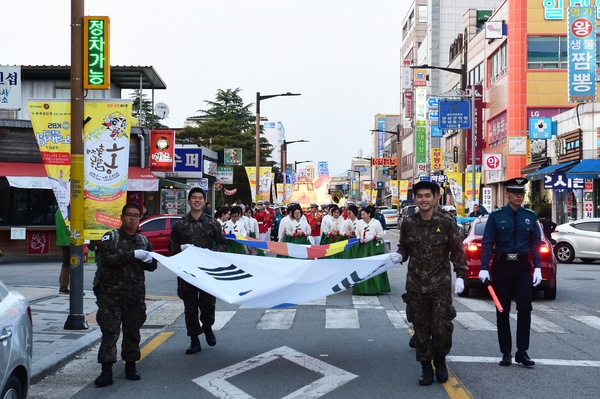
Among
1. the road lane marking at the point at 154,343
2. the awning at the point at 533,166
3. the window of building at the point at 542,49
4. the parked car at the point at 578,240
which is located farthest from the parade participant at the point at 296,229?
the window of building at the point at 542,49

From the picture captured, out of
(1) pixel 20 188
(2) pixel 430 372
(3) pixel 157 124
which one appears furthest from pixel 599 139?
(3) pixel 157 124

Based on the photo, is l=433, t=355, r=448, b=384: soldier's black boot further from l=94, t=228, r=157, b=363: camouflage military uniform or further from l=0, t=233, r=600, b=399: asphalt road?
l=94, t=228, r=157, b=363: camouflage military uniform

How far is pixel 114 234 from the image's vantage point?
802 centimetres

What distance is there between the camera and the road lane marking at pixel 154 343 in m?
9.65

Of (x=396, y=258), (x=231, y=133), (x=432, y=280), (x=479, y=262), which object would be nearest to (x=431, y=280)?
(x=432, y=280)

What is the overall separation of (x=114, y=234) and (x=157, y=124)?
72186 millimetres

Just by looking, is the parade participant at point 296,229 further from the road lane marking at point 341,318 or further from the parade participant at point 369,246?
the road lane marking at point 341,318

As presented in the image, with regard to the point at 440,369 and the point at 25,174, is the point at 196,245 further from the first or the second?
the point at 25,174

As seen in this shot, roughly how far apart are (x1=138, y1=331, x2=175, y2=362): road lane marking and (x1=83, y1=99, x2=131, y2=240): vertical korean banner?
1822mm

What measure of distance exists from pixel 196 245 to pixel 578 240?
63.7 feet

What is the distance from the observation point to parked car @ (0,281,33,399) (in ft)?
17.0

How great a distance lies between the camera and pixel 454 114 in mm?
41219

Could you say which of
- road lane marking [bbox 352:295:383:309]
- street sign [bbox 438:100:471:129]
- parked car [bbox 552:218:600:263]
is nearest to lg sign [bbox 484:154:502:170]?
street sign [bbox 438:100:471:129]

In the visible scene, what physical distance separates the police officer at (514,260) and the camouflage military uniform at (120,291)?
3645mm
